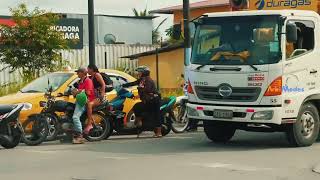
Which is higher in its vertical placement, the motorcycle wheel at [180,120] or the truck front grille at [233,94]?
the truck front grille at [233,94]

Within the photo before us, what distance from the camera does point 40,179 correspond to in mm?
9375

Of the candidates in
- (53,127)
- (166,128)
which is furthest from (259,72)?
(53,127)

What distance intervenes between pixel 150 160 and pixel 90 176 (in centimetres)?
183

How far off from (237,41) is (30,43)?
38.9ft

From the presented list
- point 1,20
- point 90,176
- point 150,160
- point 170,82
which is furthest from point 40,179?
point 170,82

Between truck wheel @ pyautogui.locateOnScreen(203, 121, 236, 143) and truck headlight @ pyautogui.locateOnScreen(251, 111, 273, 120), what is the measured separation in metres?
1.51

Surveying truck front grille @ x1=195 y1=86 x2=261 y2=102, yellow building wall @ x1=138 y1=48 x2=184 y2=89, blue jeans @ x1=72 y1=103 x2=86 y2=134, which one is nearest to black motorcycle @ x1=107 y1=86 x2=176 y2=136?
blue jeans @ x1=72 y1=103 x2=86 y2=134

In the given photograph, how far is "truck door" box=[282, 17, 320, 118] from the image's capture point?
1226 cm

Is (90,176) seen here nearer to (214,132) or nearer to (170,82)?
(214,132)

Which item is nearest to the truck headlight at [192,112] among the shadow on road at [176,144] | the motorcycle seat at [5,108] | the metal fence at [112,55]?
the shadow on road at [176,144]

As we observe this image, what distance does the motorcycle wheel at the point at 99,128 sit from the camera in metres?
14.3

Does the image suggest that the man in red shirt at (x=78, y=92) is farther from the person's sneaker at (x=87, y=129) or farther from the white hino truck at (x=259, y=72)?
the white hino truck at (x=259, y=72)

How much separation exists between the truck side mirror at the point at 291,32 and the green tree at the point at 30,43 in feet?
40.9

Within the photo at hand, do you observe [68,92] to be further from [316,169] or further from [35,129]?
[316,169]
